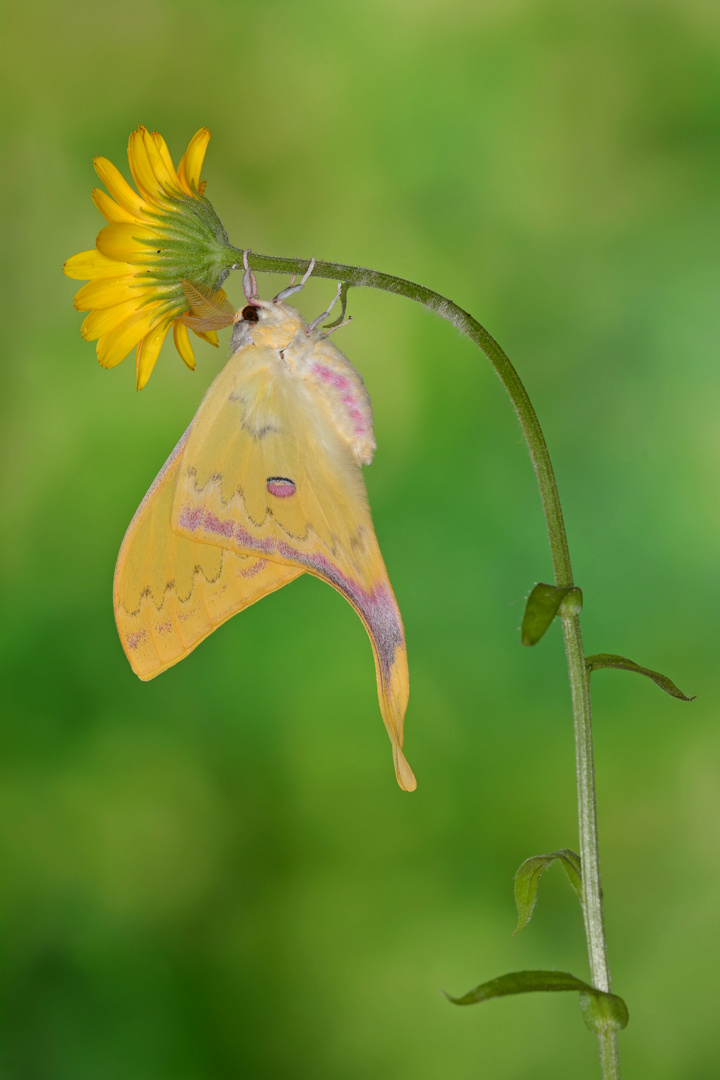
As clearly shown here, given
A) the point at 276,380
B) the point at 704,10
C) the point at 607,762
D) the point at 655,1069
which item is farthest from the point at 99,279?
the point at 655,1069

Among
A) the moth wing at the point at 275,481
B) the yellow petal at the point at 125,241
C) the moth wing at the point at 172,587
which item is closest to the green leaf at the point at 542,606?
the moth wing at the point at 275,481

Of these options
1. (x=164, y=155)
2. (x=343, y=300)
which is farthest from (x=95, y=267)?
(x=343, y=300)

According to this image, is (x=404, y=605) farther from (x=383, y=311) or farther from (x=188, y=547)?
(x=188, y=547)

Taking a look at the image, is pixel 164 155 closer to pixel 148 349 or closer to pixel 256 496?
pixel 148 349

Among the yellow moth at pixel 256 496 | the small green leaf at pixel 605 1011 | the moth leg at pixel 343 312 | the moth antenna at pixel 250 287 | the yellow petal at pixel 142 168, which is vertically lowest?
the small green leaf at pixel 605 1011


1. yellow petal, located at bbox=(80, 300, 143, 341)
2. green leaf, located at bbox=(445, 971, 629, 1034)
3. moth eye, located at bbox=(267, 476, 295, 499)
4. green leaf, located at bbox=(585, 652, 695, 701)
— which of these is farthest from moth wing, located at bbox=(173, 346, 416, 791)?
green leaf, located at bbox=(445, 971, 629, 1034)

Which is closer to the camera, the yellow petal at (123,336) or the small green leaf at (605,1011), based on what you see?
the small green leaf at (605,1011)

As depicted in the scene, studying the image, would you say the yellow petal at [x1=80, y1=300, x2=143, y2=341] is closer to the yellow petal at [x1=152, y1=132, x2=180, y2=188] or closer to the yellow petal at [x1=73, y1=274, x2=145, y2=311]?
the yellow petal at [x1=73, y1=274, x2=145, y2=311]

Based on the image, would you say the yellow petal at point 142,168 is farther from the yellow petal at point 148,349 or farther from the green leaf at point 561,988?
the green leaf at point 561,988

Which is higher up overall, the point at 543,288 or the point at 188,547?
the point at 543,288
